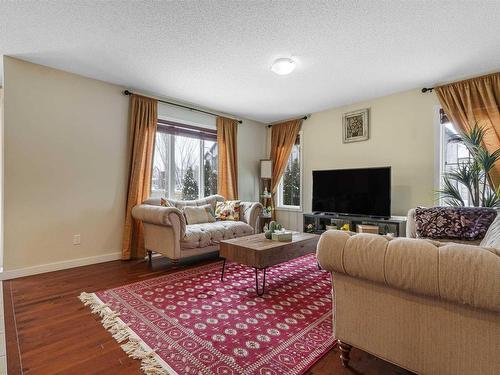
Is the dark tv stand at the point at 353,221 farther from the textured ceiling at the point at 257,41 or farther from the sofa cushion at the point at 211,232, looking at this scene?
the textured ceiling at the point at 257,41

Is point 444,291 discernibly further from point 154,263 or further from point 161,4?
point 154,263

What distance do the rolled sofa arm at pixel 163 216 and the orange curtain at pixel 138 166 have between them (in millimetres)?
432

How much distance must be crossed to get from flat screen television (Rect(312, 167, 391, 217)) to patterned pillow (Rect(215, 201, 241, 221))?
1.35 m

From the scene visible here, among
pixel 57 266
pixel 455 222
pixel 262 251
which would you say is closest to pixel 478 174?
pixel 455 222

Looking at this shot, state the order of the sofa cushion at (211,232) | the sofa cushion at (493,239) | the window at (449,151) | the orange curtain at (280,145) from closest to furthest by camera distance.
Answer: the sofa cushion at (493,239) → the sofa cushion at (211,232) → the window at (449,151) → the orange curtain at (280,145)

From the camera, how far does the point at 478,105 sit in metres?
3.22

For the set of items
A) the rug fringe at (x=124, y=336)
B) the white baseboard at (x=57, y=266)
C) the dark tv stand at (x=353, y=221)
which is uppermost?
the dark tv stand at (x=353, y=221)

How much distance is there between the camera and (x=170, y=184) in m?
4.32

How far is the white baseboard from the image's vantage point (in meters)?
2.86

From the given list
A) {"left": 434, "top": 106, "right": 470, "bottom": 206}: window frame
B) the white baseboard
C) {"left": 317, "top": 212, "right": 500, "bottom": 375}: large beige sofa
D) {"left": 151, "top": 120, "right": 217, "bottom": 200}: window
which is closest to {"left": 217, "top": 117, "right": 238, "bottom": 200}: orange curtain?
{"left": 151, "top": 120, "right": 217, "bottom": 200}: window

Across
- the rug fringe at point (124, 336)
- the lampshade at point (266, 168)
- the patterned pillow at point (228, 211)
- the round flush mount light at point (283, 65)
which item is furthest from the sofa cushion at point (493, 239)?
the lampshade at point (266, 168)

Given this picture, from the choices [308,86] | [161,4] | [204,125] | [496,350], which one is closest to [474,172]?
[308,86]

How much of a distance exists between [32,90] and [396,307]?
4058 mm

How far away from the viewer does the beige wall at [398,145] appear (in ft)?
12.1
